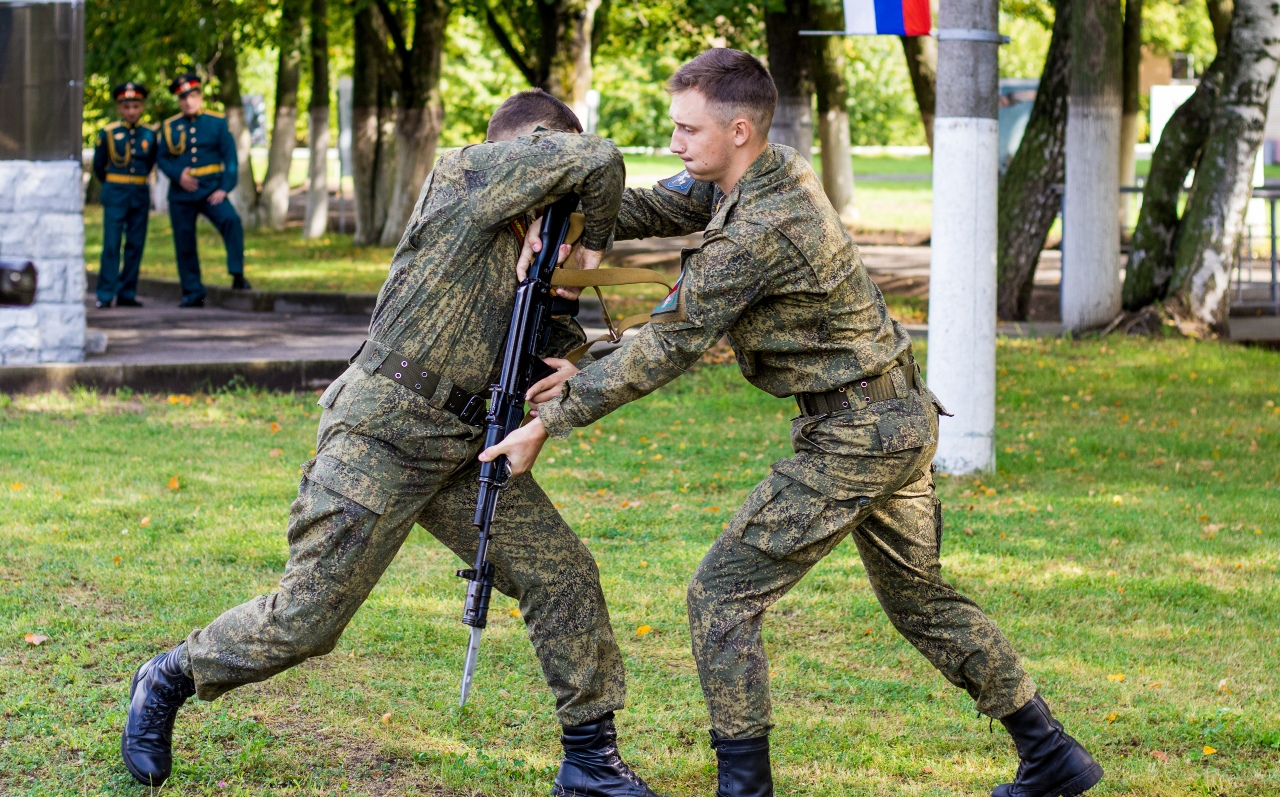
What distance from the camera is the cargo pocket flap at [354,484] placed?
376cm

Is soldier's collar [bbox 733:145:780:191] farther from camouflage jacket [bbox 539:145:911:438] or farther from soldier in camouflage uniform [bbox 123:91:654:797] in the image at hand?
soldier in camouflage uniform [bbox 123:91:654:797]

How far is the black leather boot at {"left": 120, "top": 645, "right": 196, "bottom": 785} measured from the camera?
4062 millimetres

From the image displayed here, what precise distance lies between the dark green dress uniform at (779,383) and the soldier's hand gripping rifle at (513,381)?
163mm

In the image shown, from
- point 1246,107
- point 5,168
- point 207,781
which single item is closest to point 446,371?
point 207,781

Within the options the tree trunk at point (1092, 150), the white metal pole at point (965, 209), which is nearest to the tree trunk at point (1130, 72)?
the tree trunk at point (1092, 150)

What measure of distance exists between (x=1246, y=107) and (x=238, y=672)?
10.8m

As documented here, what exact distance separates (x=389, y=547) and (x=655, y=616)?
6.67 feet

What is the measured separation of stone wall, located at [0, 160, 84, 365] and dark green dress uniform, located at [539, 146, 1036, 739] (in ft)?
25.2

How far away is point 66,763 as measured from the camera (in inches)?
167

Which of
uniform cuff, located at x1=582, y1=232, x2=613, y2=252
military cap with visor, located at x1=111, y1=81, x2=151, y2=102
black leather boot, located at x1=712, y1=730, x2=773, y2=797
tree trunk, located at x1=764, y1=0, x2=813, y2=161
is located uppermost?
tree trunk, located at x1=764, y1=0, x2=813, y2=161

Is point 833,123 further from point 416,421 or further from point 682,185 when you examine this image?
point 416,421

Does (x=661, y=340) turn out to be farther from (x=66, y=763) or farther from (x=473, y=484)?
(x=66, y=763)

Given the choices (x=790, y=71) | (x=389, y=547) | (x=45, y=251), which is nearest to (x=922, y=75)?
(x=790, y=71)

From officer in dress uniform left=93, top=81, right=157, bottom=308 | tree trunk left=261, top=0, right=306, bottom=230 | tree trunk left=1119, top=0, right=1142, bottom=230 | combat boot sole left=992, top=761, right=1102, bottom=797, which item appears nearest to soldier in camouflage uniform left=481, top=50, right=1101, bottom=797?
combat boot sole left=992, top=761, right=1102, bottom=797
